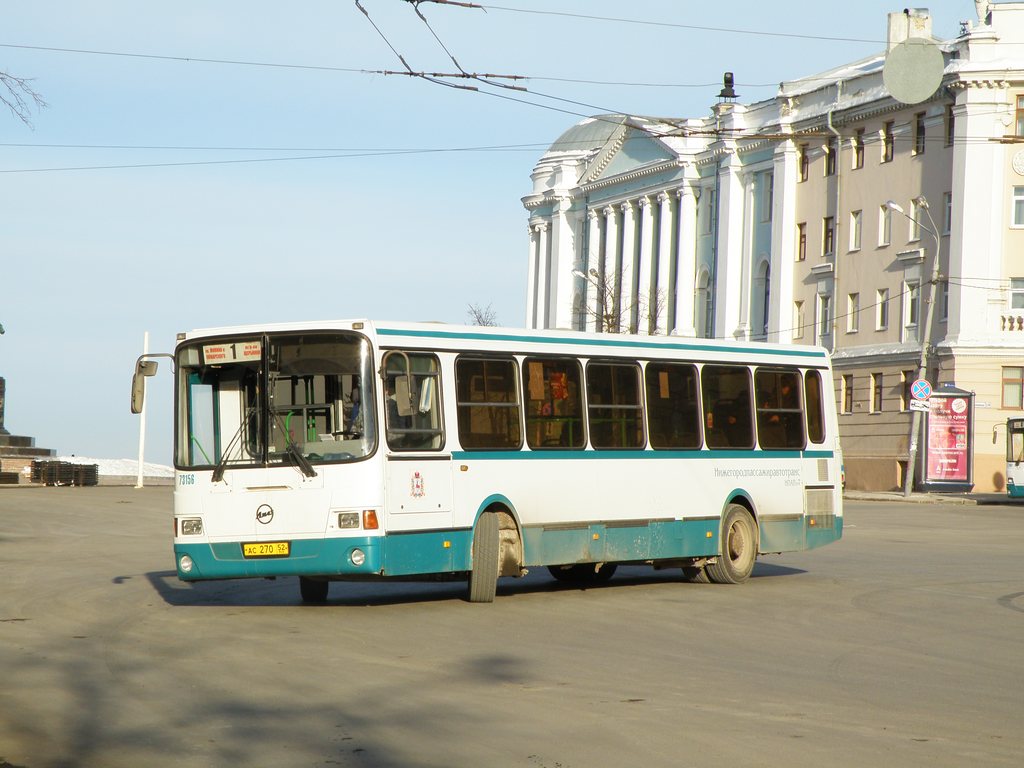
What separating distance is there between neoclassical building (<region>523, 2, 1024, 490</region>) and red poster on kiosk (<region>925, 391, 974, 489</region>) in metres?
1.56

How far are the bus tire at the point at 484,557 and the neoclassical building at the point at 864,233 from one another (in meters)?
26.2

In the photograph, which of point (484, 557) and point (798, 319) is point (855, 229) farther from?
point (484, 557)

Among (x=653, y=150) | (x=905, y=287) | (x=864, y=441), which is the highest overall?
(x=653, y=150)

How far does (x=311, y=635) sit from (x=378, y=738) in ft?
16.0

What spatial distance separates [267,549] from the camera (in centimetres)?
1485

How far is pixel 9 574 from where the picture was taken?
64.8 feet

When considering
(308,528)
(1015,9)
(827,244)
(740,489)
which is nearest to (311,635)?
(308,528)

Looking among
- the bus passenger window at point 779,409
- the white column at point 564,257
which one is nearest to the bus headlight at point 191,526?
the bus passenger window at point 779,409

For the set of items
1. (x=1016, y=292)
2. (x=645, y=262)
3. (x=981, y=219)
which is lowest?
(x=1016, y=292)

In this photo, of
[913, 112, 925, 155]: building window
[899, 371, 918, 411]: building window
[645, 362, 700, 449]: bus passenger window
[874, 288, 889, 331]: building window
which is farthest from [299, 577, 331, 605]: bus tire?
[874, 288, 889, 331]: building window

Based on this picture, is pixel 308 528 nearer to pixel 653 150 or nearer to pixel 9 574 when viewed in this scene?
pixel 9 574

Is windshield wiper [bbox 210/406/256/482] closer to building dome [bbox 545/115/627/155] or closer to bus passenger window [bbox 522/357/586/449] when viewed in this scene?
bus passenger window [bbox 522/357/586/449]

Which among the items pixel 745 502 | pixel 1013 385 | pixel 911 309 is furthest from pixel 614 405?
pixel 911 309

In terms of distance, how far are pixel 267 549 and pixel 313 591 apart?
6.11ft
